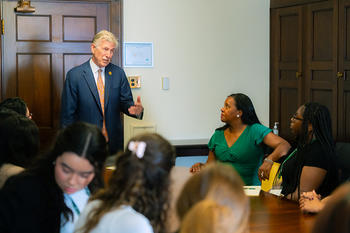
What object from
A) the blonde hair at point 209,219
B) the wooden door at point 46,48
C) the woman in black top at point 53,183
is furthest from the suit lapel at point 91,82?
the blonde hair at point 209,219

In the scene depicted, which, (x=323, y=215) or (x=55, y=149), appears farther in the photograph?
(x=55, y=149)

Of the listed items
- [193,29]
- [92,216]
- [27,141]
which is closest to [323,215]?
[92,216]

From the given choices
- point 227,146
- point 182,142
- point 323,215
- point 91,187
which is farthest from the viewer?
point 182,142

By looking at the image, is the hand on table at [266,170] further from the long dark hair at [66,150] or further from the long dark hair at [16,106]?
the long dark hair at [66,150]

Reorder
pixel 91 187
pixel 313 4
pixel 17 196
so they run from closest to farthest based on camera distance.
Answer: pixel 17 196
pixel 91 187
pixel 313 4

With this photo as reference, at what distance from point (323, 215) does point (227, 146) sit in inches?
110

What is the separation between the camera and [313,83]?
4605mm

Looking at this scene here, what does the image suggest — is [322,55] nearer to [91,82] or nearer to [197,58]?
[197,58]

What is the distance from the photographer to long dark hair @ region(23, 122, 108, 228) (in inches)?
70.7

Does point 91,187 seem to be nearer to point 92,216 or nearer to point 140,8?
point 92,216

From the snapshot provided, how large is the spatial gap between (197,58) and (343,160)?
6.79ft

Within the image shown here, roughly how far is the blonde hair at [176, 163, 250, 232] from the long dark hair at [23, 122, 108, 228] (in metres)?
0.64

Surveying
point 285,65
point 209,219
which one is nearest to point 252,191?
point 209,219

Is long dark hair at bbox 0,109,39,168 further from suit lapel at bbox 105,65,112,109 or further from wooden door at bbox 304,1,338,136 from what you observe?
wooden door at bbox 304,1,338,136
